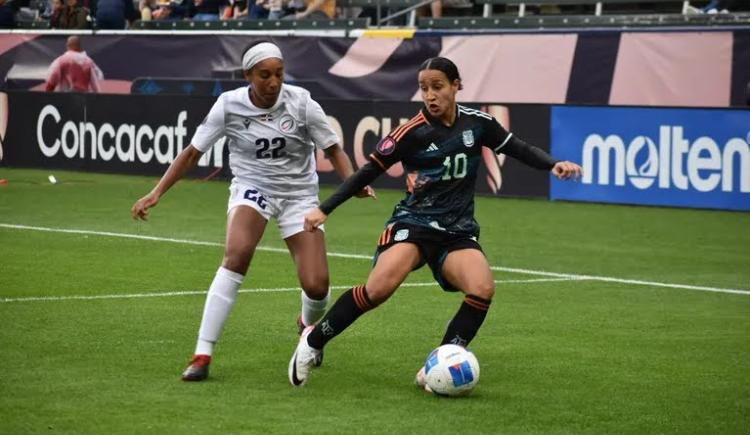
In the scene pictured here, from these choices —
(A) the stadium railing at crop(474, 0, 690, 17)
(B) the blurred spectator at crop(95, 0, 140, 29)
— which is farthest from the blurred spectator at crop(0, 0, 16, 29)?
(A) the stadium railing at crop(474, 0, 690, 17)

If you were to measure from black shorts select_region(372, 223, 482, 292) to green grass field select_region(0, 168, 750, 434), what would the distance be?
0.72m

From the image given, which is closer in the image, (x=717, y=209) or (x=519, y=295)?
(x=519, y=295)

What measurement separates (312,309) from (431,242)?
3.91 feet

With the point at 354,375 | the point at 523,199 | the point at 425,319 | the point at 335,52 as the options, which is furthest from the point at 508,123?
the point at 354,375

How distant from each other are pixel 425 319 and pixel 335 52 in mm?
16511

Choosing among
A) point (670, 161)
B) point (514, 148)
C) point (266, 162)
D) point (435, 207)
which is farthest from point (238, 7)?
point (435, 207)

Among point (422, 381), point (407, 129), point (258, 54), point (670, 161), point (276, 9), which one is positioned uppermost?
point (258, 54)

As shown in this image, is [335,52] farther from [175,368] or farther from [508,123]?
[175,368]

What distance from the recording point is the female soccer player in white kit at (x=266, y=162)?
909 centimetres

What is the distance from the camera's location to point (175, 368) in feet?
30.3

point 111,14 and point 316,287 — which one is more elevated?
point 316,287

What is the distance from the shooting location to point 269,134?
9.35 m

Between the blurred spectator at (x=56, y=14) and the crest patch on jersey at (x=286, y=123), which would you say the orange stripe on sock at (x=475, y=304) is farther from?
the blurred spectator at (x=56, y=14)

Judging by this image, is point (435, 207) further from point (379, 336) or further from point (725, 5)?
point (725, 5)
